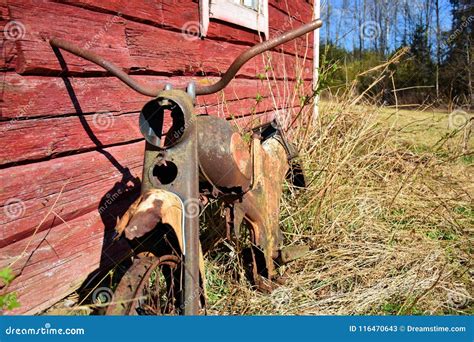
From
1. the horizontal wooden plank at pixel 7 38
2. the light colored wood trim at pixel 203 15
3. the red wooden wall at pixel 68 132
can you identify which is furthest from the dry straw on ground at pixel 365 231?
the horizontal wooden plank at pixel 7 38

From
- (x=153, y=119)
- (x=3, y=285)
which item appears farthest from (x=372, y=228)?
(x=3, y=285)

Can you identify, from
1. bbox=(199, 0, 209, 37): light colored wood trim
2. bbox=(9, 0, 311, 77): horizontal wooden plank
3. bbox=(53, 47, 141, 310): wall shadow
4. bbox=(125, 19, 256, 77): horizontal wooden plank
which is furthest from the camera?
bbox=(199, 0, 209, 37): light colored wood trim

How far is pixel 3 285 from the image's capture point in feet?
5.53

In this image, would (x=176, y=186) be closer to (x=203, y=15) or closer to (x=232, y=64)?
(x=232, y=64)

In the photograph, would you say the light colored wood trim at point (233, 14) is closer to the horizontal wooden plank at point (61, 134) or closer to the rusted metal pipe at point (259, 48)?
the horizontal wooden plank at point (61, 134)

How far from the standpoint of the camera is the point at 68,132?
192 centimetres

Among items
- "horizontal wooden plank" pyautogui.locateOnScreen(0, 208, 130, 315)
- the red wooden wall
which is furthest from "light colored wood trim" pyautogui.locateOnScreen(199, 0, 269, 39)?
"horizontal wooden plank" pyautogui.locateOnScreen(0, 208, 130, 315)

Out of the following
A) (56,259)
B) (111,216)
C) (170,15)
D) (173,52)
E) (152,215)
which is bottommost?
(56,259)

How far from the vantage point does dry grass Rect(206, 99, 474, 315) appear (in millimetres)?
2137

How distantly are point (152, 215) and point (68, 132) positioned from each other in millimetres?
864

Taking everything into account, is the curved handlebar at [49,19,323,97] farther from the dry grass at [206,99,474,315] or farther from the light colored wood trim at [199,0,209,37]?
the light colored wood trim at [199,0,209,37]

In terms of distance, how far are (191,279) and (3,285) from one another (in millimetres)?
876

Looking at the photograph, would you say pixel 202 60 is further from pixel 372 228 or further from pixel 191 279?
pixel 191 279

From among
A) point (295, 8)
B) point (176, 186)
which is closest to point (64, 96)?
point (176, 186)
